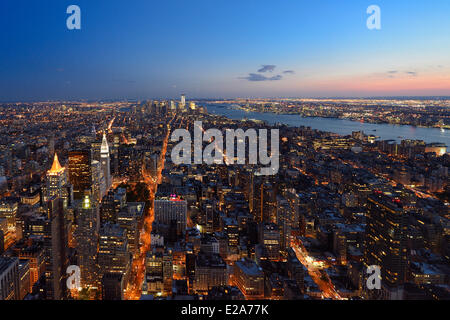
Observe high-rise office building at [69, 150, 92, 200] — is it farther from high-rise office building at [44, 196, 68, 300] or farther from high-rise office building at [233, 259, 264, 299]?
high-rise office building at [233, 259, 264, 299]

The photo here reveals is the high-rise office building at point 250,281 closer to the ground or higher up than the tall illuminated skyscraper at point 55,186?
closer to the ground

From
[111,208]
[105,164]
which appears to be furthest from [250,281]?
[105,164]

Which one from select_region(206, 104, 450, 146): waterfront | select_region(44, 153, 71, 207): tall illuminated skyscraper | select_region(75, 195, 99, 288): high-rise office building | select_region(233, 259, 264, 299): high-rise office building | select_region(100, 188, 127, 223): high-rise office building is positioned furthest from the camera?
select_region(206, 104, 450, 146): waterfront

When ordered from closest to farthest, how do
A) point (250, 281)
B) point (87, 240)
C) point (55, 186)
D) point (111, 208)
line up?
point (250, 281) < point (87, 240) < point (111, 208) < point (55, 186)

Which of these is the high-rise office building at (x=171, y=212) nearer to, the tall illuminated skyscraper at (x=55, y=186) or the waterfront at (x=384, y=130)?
the tall illuminated skyscraper at (x=55, y=186)

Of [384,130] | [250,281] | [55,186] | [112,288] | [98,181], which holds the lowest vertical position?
[250,281]

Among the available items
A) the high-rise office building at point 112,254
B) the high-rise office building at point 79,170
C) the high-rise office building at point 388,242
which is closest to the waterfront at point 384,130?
the high-rise office building at point 388,242

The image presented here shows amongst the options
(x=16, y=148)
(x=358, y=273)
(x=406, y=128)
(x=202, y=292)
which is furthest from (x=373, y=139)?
(x=16, y=148)

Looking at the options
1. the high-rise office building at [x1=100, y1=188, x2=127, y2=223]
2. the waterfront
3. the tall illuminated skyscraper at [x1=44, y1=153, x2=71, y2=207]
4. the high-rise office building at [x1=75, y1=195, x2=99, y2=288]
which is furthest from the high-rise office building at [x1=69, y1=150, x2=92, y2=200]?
the waterfront

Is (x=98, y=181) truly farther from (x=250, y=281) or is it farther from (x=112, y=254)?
(x=250, y=281)

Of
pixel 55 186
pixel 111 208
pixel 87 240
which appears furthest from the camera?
pixel 55 186

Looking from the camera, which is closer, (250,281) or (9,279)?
(9,279)
